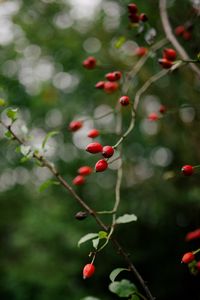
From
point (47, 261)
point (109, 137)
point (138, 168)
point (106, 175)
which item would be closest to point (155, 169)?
point (138, 168)

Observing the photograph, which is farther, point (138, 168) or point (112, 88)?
point (138, 168)

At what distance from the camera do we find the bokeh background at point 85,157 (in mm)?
4281

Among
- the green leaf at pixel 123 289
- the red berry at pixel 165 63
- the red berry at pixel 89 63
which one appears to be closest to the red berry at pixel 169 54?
the red berry at pixel 165 63

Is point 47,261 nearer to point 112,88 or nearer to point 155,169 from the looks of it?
point 155,169

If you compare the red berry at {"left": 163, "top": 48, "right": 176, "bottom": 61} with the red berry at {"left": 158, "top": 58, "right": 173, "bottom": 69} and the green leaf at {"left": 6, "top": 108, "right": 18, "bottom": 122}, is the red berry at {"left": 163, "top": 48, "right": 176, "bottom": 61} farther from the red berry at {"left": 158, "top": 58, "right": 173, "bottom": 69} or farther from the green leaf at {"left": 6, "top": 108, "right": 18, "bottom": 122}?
the green leaf at {"left": 6, "top": 108, "right": 18, "bottom": 122}

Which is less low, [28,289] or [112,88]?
[112,88]

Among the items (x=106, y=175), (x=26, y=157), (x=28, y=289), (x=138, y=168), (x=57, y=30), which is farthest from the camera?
(x=106, y=175)

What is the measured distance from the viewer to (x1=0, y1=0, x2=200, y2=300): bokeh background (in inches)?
169

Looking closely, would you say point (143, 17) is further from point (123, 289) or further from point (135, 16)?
point (123, 289)

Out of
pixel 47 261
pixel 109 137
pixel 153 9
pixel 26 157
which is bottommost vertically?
pixel 47 261

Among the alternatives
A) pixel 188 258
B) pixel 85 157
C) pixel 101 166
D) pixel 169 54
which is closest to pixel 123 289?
pixel 188 258

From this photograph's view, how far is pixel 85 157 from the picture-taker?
576 cm

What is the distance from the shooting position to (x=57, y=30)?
458 centimetres

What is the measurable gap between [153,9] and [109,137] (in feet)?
7.37
